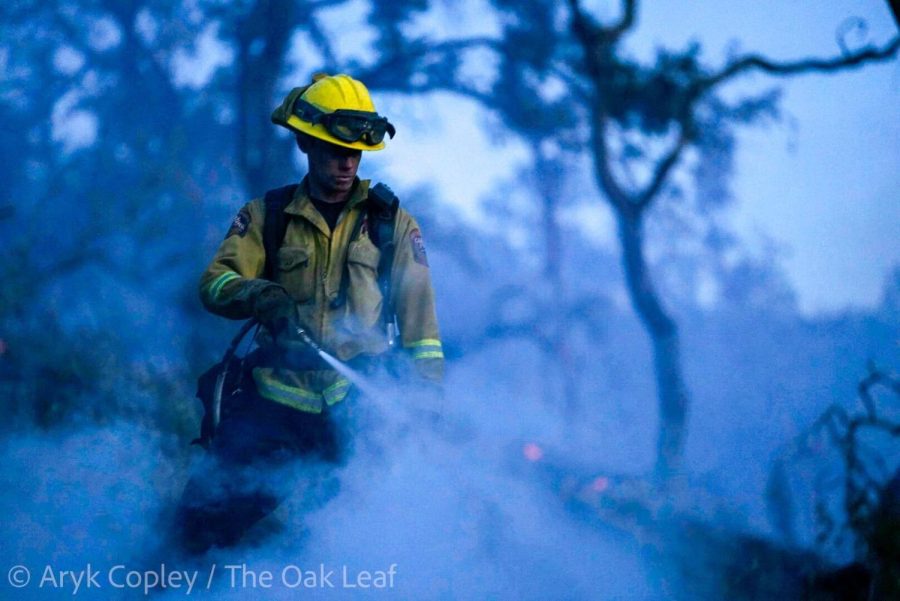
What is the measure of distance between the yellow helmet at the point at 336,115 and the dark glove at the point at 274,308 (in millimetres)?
577

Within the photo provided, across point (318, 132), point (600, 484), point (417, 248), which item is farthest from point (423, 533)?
point (600, 484)

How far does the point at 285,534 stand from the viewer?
3.93 meters

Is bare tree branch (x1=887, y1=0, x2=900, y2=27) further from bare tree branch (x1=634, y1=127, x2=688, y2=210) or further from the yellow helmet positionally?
bare tree branch (x1=634, y1=127, x2=688, y2=210)

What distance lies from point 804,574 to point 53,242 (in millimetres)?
6574

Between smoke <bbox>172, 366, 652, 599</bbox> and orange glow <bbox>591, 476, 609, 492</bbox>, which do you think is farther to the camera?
orange glow <bbox>591, 476, 609, 492</bbox>

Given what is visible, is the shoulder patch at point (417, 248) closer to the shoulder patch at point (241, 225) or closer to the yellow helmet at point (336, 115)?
the yellow helmet at point (336, 115)

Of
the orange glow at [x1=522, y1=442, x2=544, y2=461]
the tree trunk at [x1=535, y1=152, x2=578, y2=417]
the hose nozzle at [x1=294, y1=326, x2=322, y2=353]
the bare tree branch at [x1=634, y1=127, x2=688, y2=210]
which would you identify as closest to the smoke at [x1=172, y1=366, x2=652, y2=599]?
the hose nozzle at [x1=294, y1=326, x2=322, y2=353]

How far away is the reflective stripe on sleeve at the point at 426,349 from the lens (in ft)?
11.7

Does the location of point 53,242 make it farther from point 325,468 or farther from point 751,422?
point 751,422

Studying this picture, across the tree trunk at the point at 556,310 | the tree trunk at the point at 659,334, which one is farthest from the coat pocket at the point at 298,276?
the tree trunk at the point at 556,310

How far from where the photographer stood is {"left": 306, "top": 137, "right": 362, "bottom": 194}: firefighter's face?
3.56 metres

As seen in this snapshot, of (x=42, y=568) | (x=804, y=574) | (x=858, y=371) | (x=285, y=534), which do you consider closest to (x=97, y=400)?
(x=42, y=568)

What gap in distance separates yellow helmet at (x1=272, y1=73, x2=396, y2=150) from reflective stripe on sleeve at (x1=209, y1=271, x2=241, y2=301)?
56 centimetres

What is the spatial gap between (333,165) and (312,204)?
16 centimetres
